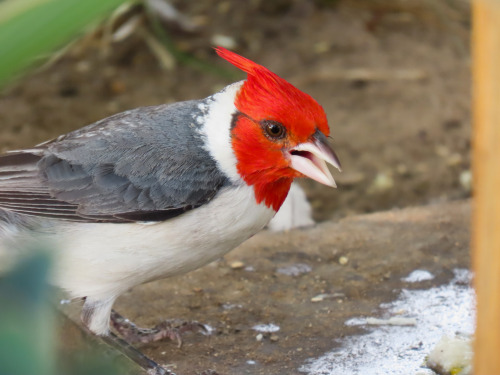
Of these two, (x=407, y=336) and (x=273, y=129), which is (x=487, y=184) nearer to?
(x=273, y=129)

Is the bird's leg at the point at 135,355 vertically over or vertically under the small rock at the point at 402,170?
under

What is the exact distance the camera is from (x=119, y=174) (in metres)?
2.93

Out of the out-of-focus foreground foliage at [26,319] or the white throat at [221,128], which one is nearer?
the out-of-focus foreground foliage at [26,319]

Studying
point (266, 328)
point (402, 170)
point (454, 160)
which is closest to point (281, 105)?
point (266, 328)

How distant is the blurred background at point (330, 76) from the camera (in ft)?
18.4

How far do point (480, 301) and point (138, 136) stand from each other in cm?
183

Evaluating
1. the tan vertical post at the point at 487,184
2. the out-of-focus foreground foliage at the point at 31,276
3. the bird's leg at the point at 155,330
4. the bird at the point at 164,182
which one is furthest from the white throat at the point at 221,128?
the out-of-focus foreground foliage at the point at 31,276

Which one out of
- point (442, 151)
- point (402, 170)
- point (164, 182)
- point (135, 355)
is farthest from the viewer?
point (442, 151)

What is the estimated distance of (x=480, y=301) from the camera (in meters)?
1.40

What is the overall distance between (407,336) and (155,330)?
1039mm

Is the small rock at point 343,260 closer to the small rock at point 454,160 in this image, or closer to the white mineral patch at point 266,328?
the white mineral patch at point 266,328

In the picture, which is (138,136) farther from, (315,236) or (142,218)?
(315,236)

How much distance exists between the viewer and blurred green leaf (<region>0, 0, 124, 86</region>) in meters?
0.90

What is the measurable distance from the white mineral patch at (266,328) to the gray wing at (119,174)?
0.75m
